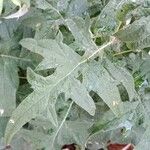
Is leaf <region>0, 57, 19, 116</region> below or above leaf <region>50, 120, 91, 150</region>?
above

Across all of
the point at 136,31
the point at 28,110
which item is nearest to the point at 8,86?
the point at 28,110

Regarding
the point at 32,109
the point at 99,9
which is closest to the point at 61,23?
the point at 99,9

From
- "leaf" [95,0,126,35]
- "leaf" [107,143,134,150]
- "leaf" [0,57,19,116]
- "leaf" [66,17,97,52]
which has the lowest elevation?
"leaf" [107,143,134,150]

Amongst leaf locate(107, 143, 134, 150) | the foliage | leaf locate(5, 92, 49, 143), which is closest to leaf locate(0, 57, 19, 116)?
the foliage

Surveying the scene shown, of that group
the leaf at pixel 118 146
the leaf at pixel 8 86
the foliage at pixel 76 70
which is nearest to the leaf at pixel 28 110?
the foliage at pixel 76 70

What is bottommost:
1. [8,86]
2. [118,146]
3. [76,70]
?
[118,146]

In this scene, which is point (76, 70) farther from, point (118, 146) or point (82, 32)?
point (118, 146)

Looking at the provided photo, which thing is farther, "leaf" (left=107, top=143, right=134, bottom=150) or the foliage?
"leaf" (left=107, top=143, right=134, bottom=150)

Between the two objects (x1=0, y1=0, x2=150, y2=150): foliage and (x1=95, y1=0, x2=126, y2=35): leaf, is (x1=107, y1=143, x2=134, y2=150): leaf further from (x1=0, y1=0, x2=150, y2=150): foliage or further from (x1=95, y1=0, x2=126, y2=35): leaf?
(x1=95, y1=0, x2=126, y2=35): leaf

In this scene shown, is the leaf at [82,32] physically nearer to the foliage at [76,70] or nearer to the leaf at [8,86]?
the foliage at [76,70]
